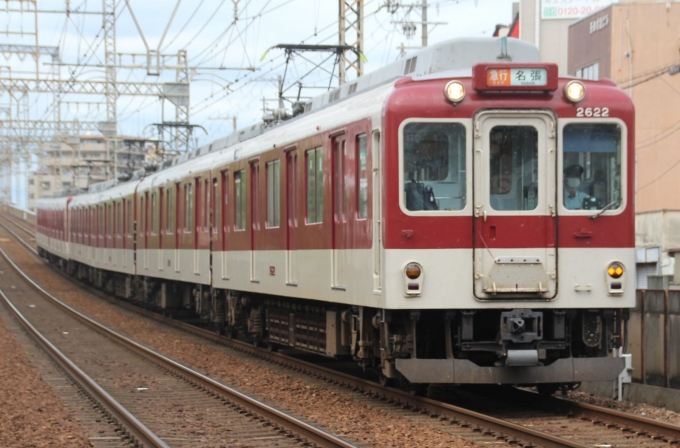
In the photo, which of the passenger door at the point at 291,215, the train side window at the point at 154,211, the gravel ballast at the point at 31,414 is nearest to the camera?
the gravel ballast at the point at 31,414

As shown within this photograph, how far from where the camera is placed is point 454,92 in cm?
1036

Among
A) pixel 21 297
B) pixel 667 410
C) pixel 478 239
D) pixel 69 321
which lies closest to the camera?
pixel 478 239

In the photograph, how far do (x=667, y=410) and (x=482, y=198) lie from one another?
281cm

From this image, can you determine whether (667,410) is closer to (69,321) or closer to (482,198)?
(482,198)

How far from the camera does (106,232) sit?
33375 millimetres

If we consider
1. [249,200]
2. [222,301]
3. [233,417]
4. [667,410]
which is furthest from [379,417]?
[222,301]

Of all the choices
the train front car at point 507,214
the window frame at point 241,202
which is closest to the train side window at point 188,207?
the window frame at point 241,202

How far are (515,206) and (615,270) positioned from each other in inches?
41.5

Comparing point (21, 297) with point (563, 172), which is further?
point (21, 297)

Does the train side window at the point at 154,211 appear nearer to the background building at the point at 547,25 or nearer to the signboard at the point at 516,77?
the signboard at the point at 516,77

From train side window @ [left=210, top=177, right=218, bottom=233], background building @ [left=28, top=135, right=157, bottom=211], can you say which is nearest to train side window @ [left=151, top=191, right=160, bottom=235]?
train side window @ [left=210, top=177, right=218, bottom=233]

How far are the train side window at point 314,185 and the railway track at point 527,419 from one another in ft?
6.02

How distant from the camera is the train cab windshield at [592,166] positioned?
10.5 meters

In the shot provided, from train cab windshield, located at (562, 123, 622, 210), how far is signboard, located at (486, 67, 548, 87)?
0.50 metres
